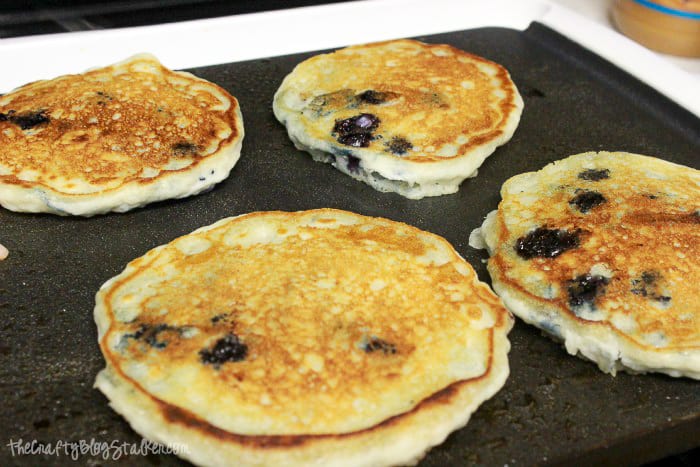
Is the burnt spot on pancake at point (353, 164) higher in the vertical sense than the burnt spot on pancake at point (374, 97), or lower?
lower

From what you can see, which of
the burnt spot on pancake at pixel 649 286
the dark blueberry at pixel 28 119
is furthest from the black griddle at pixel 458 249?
the dark blueberry at pixel 28 119

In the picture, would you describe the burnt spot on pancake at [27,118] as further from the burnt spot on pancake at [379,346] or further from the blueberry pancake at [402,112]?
the burnt spot on pancake at [379,346]

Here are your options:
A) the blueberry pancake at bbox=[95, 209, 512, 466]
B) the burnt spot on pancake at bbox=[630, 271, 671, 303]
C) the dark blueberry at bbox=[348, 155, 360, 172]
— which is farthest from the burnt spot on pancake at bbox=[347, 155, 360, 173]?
the burnt spot on pancake at bbox=[630, 271, 671, 303]

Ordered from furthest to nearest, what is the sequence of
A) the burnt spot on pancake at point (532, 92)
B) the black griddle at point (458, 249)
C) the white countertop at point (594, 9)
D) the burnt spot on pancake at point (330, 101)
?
the white countertop at point (594, 9) → the burnt spot on pancake at point (532, 92) → the burnt spot on pancake at point (330, 101) → the black griddle at point (458, 249)

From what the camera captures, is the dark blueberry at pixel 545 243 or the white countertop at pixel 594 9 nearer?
the dark blueberry at pixel 545 243

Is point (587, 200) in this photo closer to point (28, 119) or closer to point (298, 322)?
point (298, 322)

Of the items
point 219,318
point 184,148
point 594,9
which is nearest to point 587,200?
point 219,318
